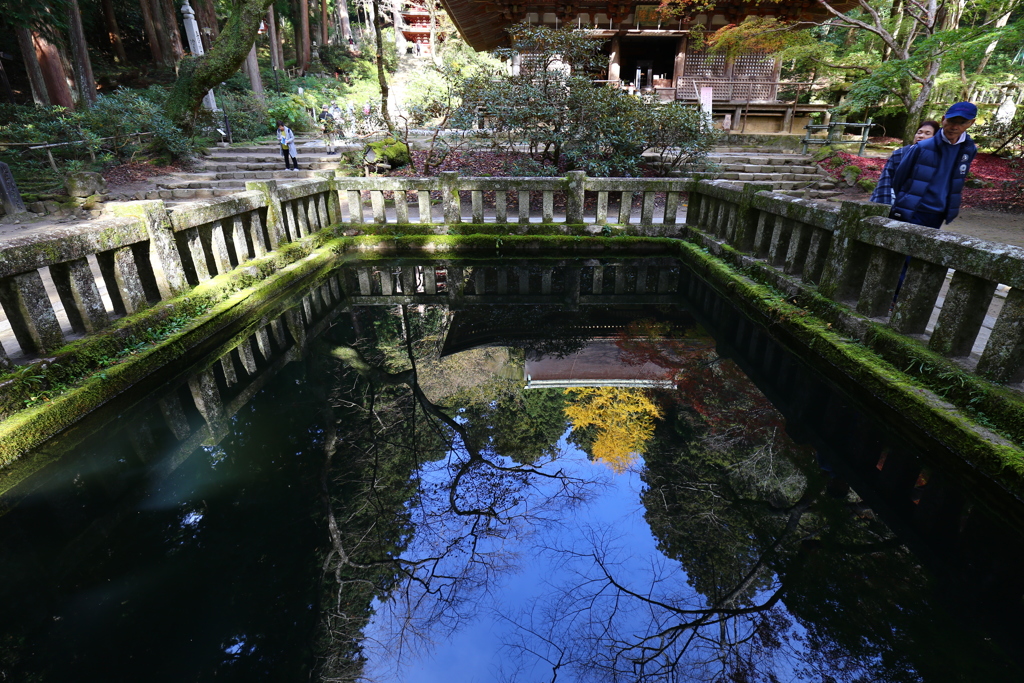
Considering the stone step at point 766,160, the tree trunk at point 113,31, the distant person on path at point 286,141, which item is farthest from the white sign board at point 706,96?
the tree trunk at point 113,31

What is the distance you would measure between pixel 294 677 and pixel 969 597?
10.4 ft

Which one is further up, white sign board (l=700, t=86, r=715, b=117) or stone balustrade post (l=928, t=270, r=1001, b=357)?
white sign board (l=700, t=86, r=715, b=117)

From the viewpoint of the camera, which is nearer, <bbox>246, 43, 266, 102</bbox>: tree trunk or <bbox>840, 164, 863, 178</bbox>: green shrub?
<bbox>840, 164, 863, 178</bbox>: green shrub

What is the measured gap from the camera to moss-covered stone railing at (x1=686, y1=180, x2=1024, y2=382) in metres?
3.15

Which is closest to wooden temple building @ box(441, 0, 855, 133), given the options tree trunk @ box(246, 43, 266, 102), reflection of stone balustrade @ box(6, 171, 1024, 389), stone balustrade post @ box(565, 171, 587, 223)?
tree trunk @ box(246, 43, 266, 102)

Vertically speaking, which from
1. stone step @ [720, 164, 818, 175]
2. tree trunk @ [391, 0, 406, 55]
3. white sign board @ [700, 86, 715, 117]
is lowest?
stone step @ [720, 164, 818, 175]

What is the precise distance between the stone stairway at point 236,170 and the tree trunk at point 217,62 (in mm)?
1342

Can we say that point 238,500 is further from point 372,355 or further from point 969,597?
point 969,597

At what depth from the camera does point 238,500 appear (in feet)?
10.00

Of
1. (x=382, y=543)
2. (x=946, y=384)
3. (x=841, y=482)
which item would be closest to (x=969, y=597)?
(x=841, y=482)

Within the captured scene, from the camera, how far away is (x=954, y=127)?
3.98 meters

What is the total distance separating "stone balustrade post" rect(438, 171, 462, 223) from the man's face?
631 cm

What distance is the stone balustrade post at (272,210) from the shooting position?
21.3 feet

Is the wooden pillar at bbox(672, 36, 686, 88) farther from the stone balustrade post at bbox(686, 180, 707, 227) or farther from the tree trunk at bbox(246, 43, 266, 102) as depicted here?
the tree trunk at bbox(246, 43, 266, 102)
